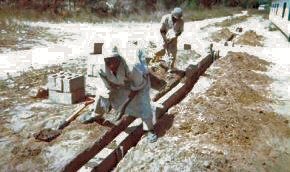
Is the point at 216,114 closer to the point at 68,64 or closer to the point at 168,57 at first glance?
the point at 168,57

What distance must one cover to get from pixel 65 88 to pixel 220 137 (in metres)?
2.77

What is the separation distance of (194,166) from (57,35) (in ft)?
37.8

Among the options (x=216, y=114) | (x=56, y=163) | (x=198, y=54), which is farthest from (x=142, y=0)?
(x=56, y=163)

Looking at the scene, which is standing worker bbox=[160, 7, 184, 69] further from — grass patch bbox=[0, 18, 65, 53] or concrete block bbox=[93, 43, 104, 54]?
grass patch bbox=[0, 18, 65, 53]

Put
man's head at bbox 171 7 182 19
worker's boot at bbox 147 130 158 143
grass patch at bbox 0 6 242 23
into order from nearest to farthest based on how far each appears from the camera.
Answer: worker's boot at bbox 147 130 158 143 → man's head at bbox 171 7 182 19 → grass patch at bbox 0 6 242 23

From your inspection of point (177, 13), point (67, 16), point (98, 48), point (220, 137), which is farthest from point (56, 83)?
point (67, 16)

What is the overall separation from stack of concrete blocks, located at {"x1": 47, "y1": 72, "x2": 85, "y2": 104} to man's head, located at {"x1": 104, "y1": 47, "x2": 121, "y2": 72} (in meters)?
1.99

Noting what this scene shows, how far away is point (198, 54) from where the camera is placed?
1165cm

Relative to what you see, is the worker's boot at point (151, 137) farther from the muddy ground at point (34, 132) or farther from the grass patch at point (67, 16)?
the grass patch at point (67, 16)

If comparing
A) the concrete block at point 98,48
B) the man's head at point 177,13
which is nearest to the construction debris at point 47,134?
the man's head at point 177,13

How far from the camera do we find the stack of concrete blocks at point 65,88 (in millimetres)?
6293

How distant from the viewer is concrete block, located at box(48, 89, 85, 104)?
634cm

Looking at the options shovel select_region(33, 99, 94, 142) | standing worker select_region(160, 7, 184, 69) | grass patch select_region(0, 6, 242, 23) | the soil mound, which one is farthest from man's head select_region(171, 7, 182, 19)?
grass patch select_region(0, 6, 242, 23)

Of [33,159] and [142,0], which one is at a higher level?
[142,0]
